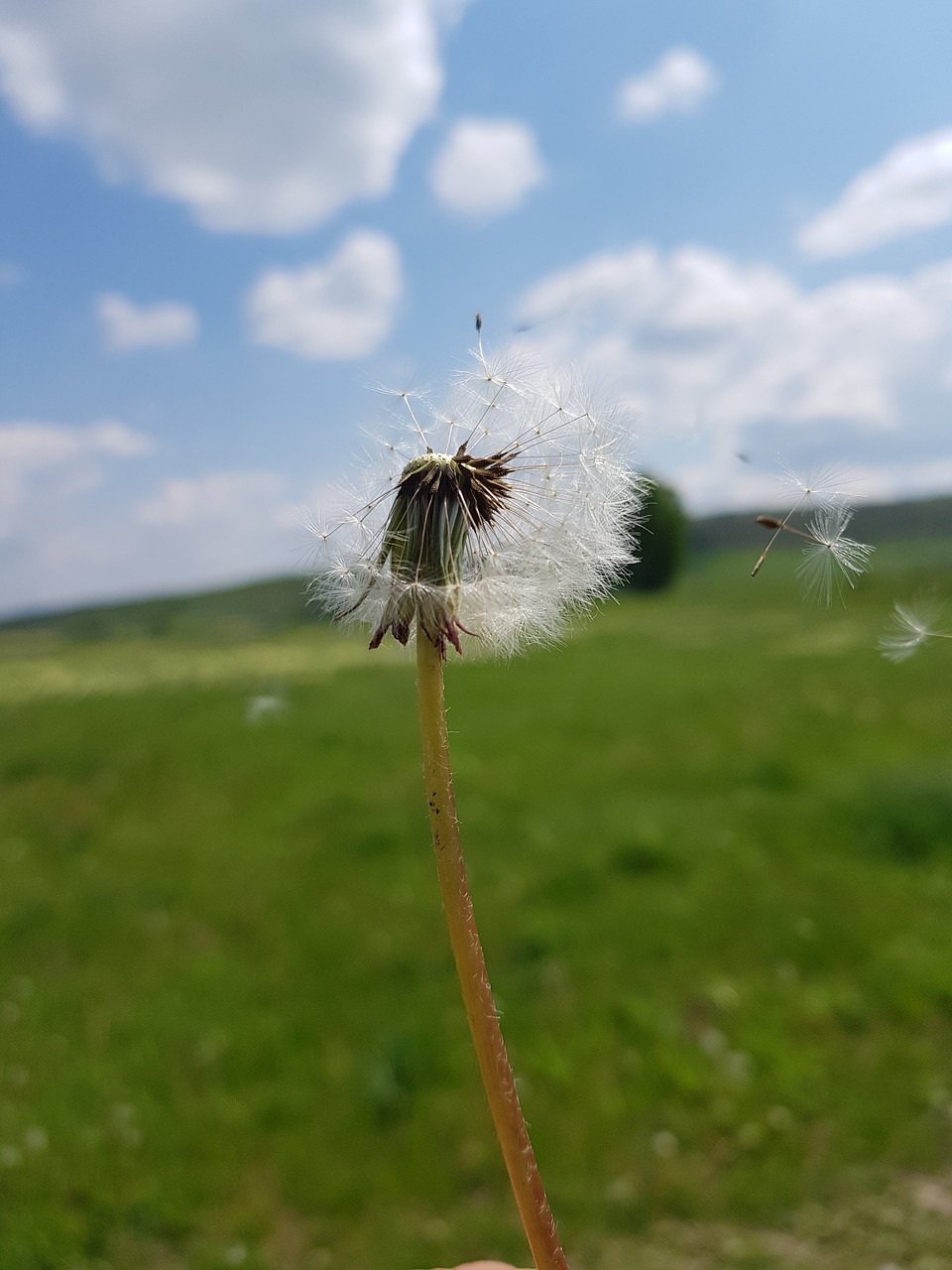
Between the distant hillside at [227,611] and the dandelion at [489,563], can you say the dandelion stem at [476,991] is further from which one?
the distant hillside at [227,611]

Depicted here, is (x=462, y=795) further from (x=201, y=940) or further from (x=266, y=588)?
(x=266, y=588)

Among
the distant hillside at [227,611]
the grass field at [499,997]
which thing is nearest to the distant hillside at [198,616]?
the distant hillside at [227,611]

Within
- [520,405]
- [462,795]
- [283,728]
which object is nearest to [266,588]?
[283,728]

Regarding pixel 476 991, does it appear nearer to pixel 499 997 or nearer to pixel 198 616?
pixel 499 997

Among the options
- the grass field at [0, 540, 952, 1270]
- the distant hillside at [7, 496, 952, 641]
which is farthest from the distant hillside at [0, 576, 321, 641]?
the grass field at [0, 540, 952, 1270]

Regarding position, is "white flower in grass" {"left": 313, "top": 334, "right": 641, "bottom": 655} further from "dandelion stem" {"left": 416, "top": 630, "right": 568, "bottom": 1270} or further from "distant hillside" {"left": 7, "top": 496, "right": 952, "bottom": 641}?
"distant hillside" {"left": 7, "top": 496, "right": 952, "bottom": 641}

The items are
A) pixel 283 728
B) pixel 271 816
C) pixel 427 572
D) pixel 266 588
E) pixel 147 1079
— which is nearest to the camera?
pixel 427 572
